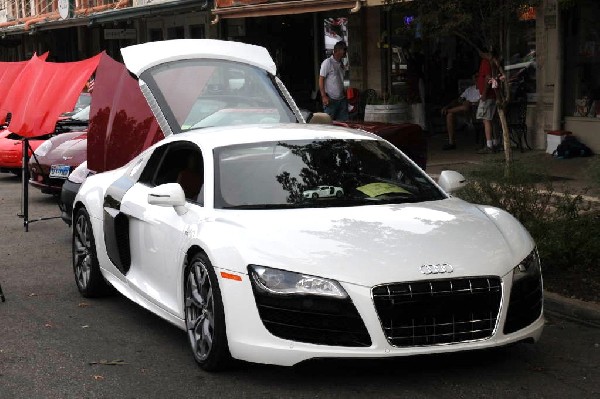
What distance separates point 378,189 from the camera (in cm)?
696

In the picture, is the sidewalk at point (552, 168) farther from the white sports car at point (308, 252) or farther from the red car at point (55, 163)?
the red car at point (55, 163)

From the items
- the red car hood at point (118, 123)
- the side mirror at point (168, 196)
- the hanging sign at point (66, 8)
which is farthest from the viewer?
the hanging sign at point (66, 8)

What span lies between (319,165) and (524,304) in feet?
5.63

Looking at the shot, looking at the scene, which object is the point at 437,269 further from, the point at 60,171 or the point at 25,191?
the point at 60,171

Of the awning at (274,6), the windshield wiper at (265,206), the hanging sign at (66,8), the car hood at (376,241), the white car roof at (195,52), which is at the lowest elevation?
the car hood at (376,241)

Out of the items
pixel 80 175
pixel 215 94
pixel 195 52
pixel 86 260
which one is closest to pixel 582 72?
pixel 215 94

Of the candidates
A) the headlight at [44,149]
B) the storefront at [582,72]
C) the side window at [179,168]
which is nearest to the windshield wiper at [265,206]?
the side window at [179,168]

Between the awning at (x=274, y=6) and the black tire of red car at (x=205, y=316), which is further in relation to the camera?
the awning at (x=274, y=6)

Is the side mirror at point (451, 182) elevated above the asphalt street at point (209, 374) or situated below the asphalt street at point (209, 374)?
above

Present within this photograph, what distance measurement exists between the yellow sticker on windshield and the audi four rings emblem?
1157mm

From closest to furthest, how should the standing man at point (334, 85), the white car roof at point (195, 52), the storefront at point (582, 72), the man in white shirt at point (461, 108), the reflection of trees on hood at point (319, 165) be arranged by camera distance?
the reflection of trees on hood at point (319, 165) < the white car roof at point (195, 52) < the storefront at point (582, 72) < the standing man at point (334, 85) < the man in white shirt at point (461, 108)

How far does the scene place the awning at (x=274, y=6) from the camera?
18.4 metres

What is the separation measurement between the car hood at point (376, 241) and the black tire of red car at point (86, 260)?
2319 mm

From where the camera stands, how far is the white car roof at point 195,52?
10992 millimetres
